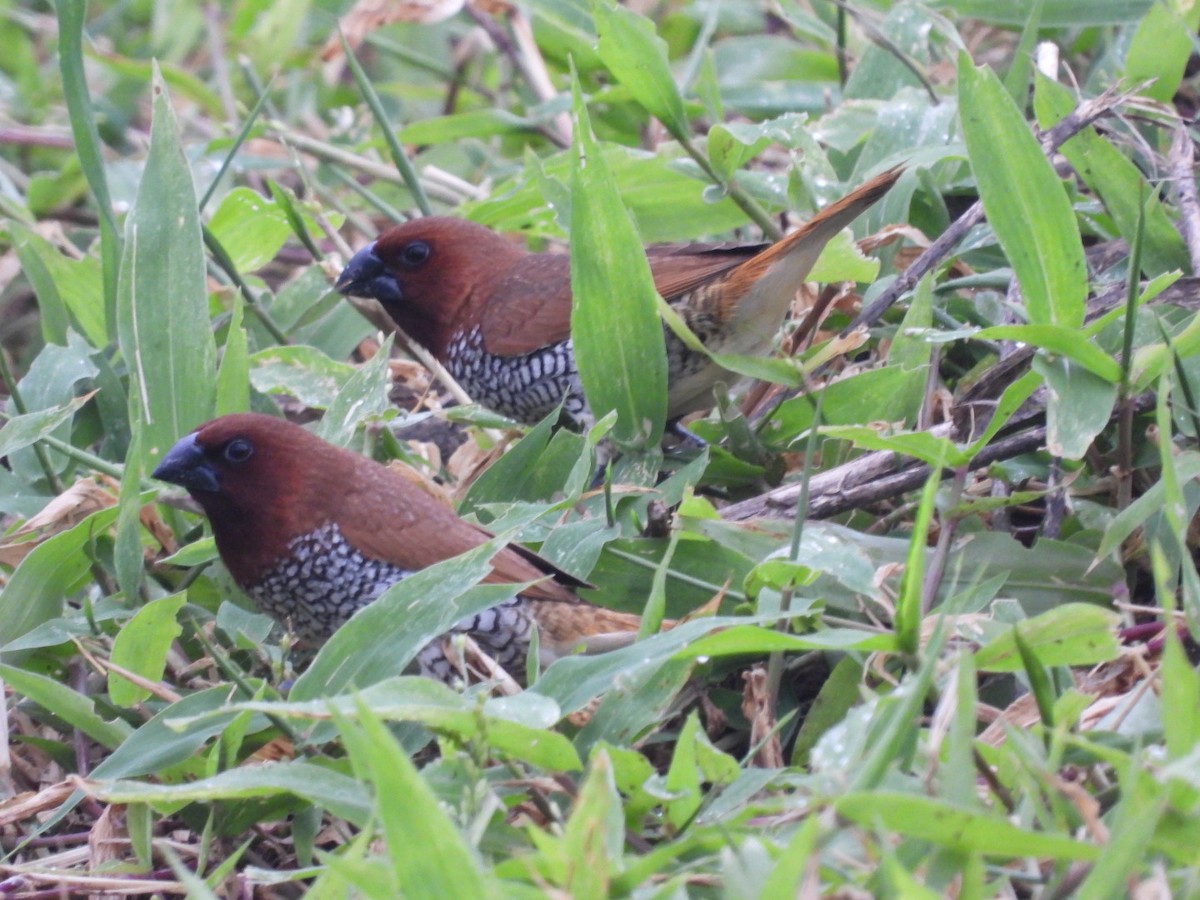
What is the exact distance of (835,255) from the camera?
130 inches

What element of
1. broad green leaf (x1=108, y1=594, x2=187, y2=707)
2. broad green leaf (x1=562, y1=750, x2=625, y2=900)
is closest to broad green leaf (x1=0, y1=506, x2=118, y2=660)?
broad green leaf (x1=108, y1=594, x2=187, y2=707)

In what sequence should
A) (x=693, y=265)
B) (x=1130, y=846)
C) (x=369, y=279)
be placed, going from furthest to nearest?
(x=369, y=279) < (x=693, y=265) < (x=1130, y=846)

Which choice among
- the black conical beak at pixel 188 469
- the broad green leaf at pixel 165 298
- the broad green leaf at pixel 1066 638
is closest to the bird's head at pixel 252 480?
the black conical beak at pixel 188 469

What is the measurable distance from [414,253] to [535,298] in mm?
414

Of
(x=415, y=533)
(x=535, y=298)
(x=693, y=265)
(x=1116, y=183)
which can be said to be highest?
(x=1116, y=183)

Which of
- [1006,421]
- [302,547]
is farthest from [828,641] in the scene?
[302,547]

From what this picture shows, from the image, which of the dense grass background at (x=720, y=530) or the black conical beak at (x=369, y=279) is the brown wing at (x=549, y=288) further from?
the black conical beak at (x=369, y=279)

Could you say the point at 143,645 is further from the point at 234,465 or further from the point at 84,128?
the point at 84,128

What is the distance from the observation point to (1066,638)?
81.7 inches

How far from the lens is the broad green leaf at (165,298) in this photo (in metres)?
3.26

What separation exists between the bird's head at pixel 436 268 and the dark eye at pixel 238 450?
1041 mm

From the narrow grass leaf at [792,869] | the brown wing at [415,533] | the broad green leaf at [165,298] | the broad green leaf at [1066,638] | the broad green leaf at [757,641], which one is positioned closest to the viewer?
the narrow grass leaf at [792,869]

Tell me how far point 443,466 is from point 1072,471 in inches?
64.8

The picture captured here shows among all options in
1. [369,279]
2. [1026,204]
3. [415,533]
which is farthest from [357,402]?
[1026,204]
